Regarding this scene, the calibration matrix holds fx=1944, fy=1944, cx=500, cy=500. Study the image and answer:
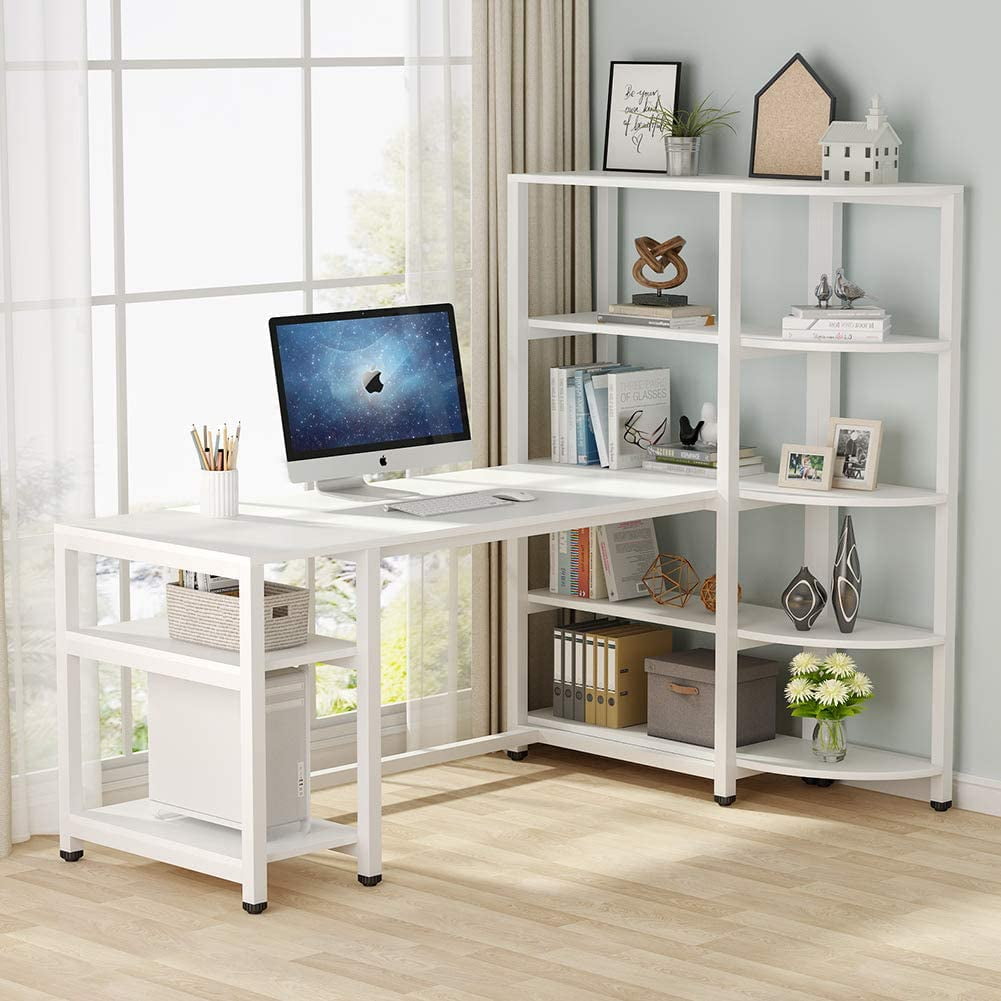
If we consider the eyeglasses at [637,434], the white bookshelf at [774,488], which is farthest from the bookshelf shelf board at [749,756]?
the eyeglasses at [637,434]

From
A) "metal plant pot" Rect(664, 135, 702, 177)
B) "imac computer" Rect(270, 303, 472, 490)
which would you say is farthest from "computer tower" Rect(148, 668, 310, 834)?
"metal plant pot" Rect(664, 135, 702, 177)

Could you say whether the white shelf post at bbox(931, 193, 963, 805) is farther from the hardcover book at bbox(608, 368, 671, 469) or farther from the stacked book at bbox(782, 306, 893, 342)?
the hardcover book at bbox(608, 368, 671, 469)

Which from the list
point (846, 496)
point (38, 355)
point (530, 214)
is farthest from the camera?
point (530, 214)

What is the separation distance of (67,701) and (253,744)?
22.2 inches

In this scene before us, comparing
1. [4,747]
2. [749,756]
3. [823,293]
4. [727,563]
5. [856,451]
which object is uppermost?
[823,293]

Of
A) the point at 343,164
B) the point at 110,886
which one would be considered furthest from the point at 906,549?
the point at 110,886

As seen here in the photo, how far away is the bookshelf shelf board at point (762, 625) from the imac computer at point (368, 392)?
0.58m

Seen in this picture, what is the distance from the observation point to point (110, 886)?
3975 millimetres

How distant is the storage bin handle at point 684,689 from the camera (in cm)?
470

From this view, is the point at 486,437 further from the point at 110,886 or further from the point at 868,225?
the point at 110,886

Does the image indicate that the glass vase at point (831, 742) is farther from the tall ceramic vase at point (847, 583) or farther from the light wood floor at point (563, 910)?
the tall ceramic vase at point (847, 583)

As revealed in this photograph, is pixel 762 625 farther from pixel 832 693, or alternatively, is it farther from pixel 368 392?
pixel 368 392

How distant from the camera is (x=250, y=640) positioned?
3.69m

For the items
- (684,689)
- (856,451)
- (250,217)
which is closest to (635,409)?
(856,451)
